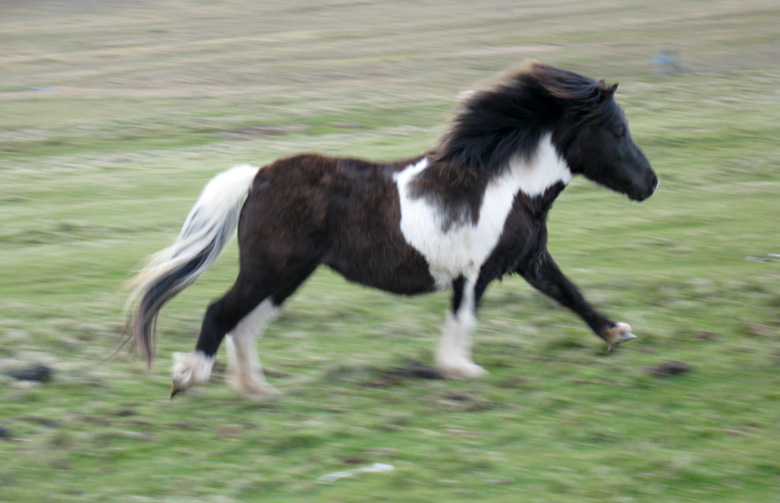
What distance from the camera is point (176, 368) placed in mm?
5535

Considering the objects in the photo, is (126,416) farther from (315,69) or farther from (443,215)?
(315,69)

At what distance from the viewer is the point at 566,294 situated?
20.8 feet

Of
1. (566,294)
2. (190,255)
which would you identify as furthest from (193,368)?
(566,294)

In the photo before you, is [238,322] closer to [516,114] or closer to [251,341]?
[251,341]

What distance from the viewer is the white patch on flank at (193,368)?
5.52m

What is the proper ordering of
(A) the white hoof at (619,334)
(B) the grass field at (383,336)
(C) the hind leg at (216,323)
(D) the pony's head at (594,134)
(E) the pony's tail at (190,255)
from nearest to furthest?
(B) the grass field at (383,336), (C) the hind leg at (216,323), (E) the pony's tail at (190,255), (D) the pony's head at (594,134), (A) the white hoof at (619,334)

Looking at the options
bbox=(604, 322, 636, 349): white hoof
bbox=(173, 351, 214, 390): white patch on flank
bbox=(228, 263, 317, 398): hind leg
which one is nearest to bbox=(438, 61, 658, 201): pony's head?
bbox=(604, 322, 636, 349): white hoof

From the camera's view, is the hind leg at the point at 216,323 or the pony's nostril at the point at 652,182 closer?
the hind leg at the point at 216,323

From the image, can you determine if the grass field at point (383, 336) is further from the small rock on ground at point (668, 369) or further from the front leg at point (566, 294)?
the front leg at point (566, 294)

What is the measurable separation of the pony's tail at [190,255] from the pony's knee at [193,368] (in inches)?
6.9

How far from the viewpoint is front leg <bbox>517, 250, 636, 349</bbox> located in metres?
6.28

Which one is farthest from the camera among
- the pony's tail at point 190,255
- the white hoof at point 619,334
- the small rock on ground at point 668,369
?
the white hoof at point 619,334

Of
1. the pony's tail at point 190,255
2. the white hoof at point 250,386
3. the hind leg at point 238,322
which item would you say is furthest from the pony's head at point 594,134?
the white hoof at point 250,386

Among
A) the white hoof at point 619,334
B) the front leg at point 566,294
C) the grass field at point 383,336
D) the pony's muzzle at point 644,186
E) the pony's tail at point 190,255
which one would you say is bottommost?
the grass field at point 383,336
